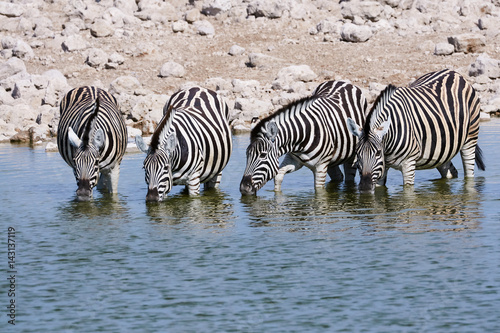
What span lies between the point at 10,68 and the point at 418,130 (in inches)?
918

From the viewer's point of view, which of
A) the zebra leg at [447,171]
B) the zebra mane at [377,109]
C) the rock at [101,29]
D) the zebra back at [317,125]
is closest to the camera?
the zebra mane at [377,109]

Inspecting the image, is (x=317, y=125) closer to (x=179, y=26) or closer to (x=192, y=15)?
(x=179, y=26)

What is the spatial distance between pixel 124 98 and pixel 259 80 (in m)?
7.24

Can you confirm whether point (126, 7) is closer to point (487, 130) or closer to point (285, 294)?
point (487, 130)

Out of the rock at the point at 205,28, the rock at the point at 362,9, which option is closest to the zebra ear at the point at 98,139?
the rock at the point at 205,28

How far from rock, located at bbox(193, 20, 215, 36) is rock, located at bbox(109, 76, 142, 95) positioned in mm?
8257

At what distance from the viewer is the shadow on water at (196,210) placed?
11999 millimetres

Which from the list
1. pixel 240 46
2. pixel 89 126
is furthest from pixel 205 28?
pixel 89 126

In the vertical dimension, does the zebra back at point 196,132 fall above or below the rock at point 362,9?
below

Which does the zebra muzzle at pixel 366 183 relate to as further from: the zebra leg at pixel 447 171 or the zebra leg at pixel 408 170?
the zebra leg at pixel 447 171

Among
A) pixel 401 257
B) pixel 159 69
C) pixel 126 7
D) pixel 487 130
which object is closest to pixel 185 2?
pixel 126 7

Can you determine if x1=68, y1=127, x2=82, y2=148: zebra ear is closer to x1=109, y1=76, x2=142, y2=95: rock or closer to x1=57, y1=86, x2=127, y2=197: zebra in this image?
x1=57, y1=86, x2=127, y2=197: zebra

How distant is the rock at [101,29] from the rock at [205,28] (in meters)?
3.90

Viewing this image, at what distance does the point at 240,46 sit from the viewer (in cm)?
3828
